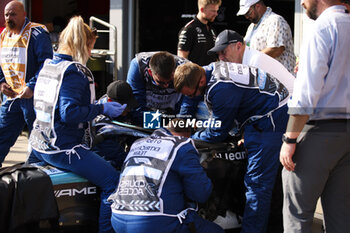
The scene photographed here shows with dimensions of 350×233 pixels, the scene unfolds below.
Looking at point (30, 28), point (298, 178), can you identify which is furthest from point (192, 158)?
point (30, 28)

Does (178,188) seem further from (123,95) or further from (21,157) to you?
(21,157)

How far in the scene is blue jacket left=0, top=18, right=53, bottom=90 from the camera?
5.08m

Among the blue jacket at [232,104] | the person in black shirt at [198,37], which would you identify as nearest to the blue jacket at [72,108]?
the blue jacket at [232,104]

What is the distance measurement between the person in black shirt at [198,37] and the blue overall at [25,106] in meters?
1.56

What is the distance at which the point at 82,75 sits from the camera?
3605 mm

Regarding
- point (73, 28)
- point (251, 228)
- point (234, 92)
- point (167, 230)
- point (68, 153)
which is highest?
point (73, 28)

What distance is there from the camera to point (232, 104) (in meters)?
3.66

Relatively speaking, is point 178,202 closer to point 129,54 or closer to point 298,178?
point 298,178

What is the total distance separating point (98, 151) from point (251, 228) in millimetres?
1367

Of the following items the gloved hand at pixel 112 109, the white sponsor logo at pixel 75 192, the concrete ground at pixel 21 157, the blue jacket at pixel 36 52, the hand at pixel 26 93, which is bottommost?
the concrete ground at pixel 21 157

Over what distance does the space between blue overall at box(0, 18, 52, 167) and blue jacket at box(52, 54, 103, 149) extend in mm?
1468

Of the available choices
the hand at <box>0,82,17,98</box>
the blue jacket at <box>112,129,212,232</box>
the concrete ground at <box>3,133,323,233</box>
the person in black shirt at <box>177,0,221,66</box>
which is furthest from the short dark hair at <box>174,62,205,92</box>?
the person in black shirt at <box>177,0,221,66</box>

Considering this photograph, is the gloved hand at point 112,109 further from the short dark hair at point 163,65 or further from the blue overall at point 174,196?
the blue overall at point 174,196

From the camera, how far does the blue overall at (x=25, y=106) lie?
503 centimetres
